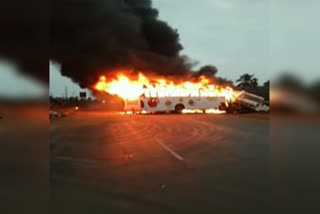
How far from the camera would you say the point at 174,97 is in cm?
2933

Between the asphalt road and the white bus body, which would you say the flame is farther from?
the asphalt road

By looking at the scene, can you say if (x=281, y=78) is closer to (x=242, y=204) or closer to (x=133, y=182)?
(x=242, y=204)

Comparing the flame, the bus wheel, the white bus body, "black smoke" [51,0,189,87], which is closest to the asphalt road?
"black smoke" [51,0,189,87]

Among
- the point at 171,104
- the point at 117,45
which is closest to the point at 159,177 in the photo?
the point at 117,45

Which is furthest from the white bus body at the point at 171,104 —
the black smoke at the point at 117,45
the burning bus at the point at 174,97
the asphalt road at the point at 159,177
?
the asphalt road at the point at 159,177

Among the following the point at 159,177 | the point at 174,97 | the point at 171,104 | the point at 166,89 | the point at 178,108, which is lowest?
the point at 159,177

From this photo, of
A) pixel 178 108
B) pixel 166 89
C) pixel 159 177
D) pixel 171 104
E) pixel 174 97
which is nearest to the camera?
pixel 159 177

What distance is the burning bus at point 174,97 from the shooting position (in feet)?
83.6

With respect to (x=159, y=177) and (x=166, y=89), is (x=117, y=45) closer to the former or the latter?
(x=159, y=177)

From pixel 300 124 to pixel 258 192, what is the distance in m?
2.24

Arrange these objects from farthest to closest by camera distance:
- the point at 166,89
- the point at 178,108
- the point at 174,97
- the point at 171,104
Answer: the point at 178,108 → the point at 171,104 → the point at 174,97 → the point at 166,89

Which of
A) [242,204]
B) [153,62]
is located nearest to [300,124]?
[242,204]

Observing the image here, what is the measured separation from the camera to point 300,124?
7.61 ft

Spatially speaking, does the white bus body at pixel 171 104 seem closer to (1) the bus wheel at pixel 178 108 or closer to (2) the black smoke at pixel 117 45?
(1) the bus wheel at pixel 178 108
